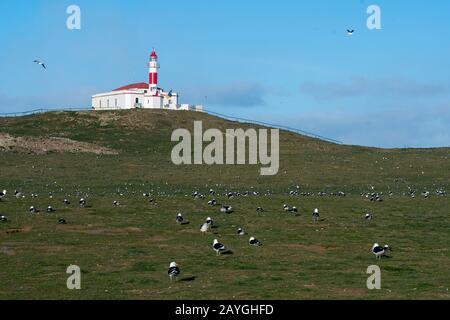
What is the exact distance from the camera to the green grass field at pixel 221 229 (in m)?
33.8

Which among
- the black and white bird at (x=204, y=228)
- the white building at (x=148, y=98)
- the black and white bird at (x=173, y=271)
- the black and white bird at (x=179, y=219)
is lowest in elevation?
the black and white bird at (x=173, y=271)

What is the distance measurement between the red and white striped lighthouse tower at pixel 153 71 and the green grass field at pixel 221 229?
43.8 m

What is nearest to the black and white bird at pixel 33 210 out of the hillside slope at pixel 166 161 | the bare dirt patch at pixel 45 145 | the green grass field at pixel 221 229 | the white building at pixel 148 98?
the green grass field at pixel 221 229

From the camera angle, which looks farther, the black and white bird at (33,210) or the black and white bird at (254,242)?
the black and white bird at (33,210)

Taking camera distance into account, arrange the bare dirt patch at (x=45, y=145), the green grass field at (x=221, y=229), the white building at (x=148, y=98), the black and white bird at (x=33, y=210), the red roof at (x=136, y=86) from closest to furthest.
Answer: the green grass field at (x=221, y=229) < the black and white bird at (x=33, y=210) < the bare dirt patch at (x=45, y=145) < the white building at (x=148, y=98) < the red roof at (x=136, y=86)

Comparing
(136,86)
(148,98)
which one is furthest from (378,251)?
(136,86)

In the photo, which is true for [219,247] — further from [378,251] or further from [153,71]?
[153,71]

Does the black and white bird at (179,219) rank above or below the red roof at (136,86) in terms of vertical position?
below

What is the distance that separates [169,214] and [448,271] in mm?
22581

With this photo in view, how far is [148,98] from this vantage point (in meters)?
143

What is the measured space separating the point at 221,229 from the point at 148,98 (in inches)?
3755

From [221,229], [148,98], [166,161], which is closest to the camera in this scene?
[221,229]

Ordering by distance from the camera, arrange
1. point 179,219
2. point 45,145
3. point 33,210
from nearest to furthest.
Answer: point 179,219, point 33,210, point 45,145

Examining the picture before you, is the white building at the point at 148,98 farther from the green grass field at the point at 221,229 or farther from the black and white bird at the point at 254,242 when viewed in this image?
the black and white bird at the point at 254,242
